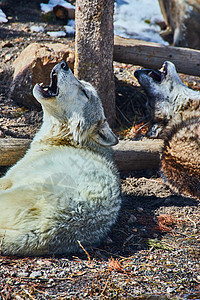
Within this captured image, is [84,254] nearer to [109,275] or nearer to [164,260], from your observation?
[109,275]

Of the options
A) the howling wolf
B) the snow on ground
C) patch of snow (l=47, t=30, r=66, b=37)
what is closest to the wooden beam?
the howling wolf

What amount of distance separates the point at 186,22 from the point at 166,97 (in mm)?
6154

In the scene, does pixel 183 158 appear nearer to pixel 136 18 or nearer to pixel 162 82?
pixel 162 82

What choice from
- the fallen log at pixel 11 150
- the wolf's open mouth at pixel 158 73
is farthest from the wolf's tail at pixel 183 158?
the fallen log at pixel 11 150

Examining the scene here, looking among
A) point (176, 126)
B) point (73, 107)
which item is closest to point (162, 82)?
point (176, 126)

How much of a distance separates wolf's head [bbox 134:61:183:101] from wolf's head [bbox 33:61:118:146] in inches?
62.9

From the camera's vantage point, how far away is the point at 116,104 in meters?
7.71

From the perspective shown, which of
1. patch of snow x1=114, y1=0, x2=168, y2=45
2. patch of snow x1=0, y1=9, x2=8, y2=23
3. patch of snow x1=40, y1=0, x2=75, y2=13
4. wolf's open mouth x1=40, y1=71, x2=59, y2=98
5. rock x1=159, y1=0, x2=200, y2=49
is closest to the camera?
wolf's open mouth x1=40, y1=71, x2=59, y2=98

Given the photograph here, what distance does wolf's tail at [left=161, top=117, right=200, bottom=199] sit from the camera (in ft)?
18.1

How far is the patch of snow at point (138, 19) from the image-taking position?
1273 centimetres

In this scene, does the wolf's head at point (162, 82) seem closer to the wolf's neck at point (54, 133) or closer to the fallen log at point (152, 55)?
the fallen log at point (152, 55)

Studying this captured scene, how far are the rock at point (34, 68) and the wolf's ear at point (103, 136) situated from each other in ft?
8.99

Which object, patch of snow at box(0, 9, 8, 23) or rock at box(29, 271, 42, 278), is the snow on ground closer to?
patch of snow at box(0, 9, 8, 23)

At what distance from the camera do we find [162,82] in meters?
6.30
